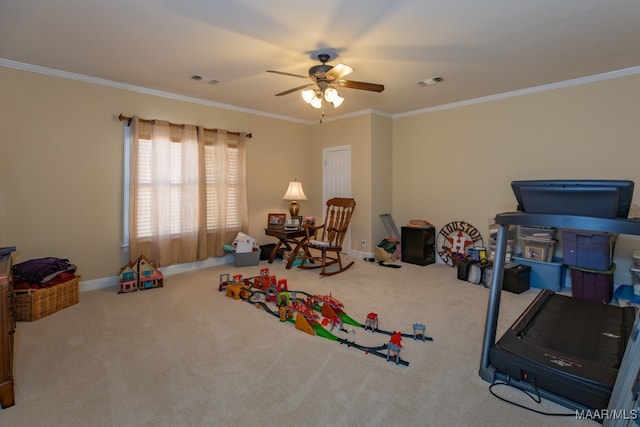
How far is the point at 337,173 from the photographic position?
18.8ft

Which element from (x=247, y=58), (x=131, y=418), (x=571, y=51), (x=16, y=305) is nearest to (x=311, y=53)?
(x=247, y=58)

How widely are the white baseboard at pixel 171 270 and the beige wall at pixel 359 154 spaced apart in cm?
8

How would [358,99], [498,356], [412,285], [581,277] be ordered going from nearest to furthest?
[498,356] → [581,277] → [412,285] → [358,99]

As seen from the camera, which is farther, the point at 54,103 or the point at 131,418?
the point at 54,103

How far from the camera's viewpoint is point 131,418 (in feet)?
5.70

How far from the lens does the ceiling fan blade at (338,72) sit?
2771mm

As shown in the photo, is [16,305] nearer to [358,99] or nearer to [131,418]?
[131,418]

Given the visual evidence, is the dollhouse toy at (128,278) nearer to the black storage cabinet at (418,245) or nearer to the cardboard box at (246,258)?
the cardboard box at (246,258)

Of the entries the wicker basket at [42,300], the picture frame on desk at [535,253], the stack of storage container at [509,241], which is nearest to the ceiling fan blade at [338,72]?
the stack of storage container at [509,241]

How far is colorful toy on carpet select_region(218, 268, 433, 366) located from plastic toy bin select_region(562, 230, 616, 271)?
2182mm

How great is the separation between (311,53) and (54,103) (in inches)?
114

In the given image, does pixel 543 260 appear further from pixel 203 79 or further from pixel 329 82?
pixel 203 79

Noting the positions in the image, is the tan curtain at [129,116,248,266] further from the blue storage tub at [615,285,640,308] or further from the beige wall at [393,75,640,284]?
the blue storage tub at [615,285,640,308]

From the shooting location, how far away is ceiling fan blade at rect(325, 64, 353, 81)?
2771mm
